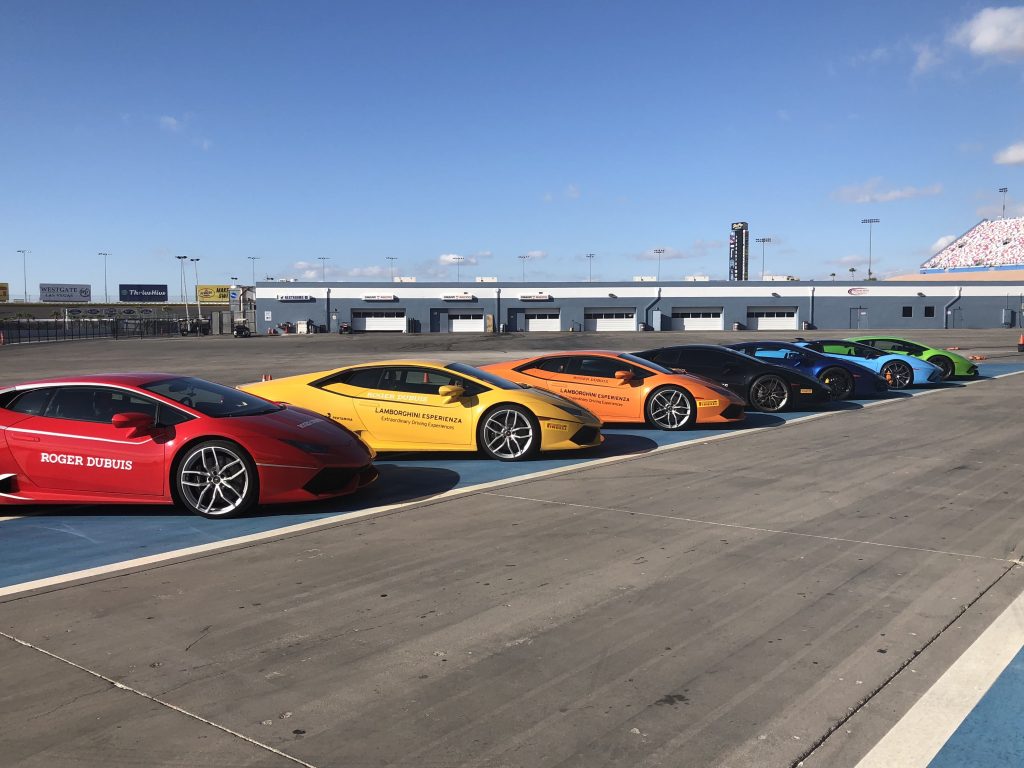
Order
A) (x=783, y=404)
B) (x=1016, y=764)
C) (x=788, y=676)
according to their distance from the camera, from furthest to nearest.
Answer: (x=783, y=404) → (x=788, y=676) → (x=1016, y=764)

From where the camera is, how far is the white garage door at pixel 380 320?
76500mm

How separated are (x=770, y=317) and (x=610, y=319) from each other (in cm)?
1424

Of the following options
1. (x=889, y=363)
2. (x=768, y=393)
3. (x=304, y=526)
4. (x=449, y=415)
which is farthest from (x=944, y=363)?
(x=304, y=526)

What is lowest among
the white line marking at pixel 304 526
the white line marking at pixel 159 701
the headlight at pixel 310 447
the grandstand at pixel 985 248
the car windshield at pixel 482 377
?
the white line marking at pixel 159 701

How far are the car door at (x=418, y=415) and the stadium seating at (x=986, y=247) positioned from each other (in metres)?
141

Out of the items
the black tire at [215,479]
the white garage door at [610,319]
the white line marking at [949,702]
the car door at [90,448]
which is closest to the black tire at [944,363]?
the white line marking at [949,702]

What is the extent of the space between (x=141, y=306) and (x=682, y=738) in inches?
6374

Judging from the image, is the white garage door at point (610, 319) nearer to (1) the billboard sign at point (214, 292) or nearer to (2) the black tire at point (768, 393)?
(2) the black tire at point (768, 393)

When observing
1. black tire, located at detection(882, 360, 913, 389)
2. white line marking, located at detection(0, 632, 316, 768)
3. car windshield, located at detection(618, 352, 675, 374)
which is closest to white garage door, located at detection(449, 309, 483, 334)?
black tire, located at detection(882, 360, 913, 389)

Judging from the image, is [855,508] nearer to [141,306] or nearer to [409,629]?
[409,629]

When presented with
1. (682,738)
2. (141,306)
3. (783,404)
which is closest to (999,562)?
(682,738)

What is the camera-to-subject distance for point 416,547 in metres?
5.94

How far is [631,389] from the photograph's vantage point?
12.0 meters

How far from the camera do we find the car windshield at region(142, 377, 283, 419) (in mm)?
7141
